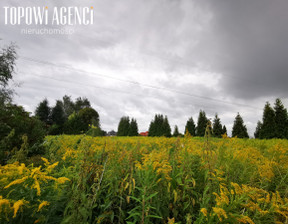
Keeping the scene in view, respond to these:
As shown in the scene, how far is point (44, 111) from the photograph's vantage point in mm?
34906

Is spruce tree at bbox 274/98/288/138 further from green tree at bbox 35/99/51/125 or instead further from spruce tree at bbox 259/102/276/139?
green tree at bbox 35/99/51/125

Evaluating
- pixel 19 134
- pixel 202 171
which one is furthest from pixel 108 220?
pixel 19 134

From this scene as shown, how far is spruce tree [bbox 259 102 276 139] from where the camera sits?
61.3 feet

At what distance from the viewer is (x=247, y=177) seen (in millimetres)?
2848

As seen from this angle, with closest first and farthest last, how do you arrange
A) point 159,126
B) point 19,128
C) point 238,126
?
point 19,128 → point 238,126 → point 159,126

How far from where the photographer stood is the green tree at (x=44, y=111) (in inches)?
1352

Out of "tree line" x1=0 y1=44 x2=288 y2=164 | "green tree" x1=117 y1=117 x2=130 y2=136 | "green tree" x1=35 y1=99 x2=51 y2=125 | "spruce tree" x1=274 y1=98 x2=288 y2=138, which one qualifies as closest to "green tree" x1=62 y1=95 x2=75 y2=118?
"tree line" x1=0 y1=44 x2=288 y2=164

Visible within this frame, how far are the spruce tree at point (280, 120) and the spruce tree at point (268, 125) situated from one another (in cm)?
40

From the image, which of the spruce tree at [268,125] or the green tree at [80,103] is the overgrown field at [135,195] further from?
the green tree at [80,103]

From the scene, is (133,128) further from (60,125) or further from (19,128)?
(19,128)

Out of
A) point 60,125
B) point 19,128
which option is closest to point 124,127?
point 60,125

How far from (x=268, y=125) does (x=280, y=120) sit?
2.49m

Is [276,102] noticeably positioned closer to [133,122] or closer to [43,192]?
[133,122]

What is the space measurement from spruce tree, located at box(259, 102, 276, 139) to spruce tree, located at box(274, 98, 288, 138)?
40 cm
